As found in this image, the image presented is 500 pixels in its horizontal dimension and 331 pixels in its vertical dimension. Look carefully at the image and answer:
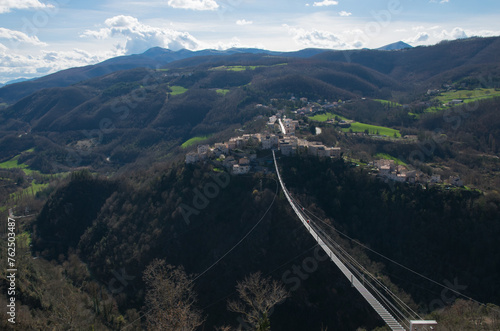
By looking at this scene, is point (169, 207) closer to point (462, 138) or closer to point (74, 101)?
point (462, 138)

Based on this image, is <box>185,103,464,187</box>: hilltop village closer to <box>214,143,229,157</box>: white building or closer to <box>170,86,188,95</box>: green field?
<box>214,143,229,157</box>: white building

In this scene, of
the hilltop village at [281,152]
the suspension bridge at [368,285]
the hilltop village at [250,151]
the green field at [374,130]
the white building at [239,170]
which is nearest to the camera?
the suspension bridge at [368,285]

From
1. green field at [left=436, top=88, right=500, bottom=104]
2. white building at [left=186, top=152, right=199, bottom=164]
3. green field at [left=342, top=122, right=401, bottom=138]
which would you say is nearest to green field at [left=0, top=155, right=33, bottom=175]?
white building at [left=186, top=152, right=199, bottom=164]

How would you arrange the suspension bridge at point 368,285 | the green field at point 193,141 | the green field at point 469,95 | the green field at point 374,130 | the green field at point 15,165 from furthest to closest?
the green field at point 15,165 < the green field at point 469,95 < the green field at point 193,141 < the green field at point 374,130 < the suspension bridge at point 368,285

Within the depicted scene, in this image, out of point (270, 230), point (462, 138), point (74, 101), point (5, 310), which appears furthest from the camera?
point (74, 101)

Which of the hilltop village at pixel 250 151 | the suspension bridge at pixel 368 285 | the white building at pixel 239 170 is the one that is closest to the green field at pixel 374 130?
A: the hilltop village at pixel 250 151

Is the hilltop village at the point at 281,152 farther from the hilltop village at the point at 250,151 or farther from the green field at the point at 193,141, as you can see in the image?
the green field at the point at 193,141

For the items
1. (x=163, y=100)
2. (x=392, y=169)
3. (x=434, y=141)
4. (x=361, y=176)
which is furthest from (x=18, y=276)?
(x=163, y=100)

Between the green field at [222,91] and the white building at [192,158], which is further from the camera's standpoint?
the green field at [222,91]
